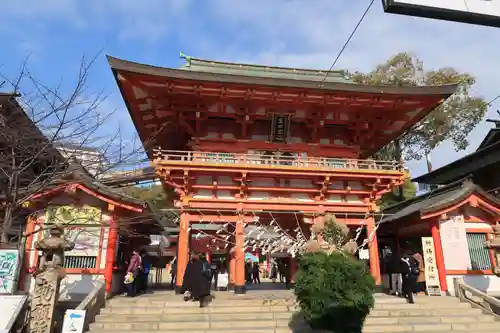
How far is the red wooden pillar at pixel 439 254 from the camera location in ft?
44.2

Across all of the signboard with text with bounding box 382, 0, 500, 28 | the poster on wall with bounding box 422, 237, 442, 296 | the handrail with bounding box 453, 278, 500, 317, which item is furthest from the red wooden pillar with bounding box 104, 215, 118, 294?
the handrail with bounding box 453, 278, 500, 317

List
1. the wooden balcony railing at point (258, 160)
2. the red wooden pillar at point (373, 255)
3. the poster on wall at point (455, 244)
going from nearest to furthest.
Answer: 1. the poster on wall at point (455, 244)
2. the wooden balcony railing at point (258, 160)
3. the red wooden pillar at point (373, 255)

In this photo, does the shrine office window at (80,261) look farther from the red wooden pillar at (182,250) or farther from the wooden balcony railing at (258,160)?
the wooden balcony railing at (258,160)

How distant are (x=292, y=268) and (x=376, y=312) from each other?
759cm

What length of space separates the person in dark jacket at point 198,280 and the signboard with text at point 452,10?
941cm

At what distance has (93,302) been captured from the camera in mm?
10039

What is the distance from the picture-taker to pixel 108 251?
1255 centimetres

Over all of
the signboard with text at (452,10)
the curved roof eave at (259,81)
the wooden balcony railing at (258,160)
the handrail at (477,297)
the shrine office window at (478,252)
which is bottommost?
the handrail at (477,297)

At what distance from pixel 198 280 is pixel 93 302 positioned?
2950mm

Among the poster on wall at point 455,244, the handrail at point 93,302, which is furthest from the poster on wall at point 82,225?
the poster on wall at point 455,244

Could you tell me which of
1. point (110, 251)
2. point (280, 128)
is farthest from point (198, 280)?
point (280, 128)

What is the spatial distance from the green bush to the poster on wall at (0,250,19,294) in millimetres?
6793

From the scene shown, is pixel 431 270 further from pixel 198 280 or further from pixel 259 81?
pixel 259 81

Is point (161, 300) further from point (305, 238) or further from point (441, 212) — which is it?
point (441, 212)
